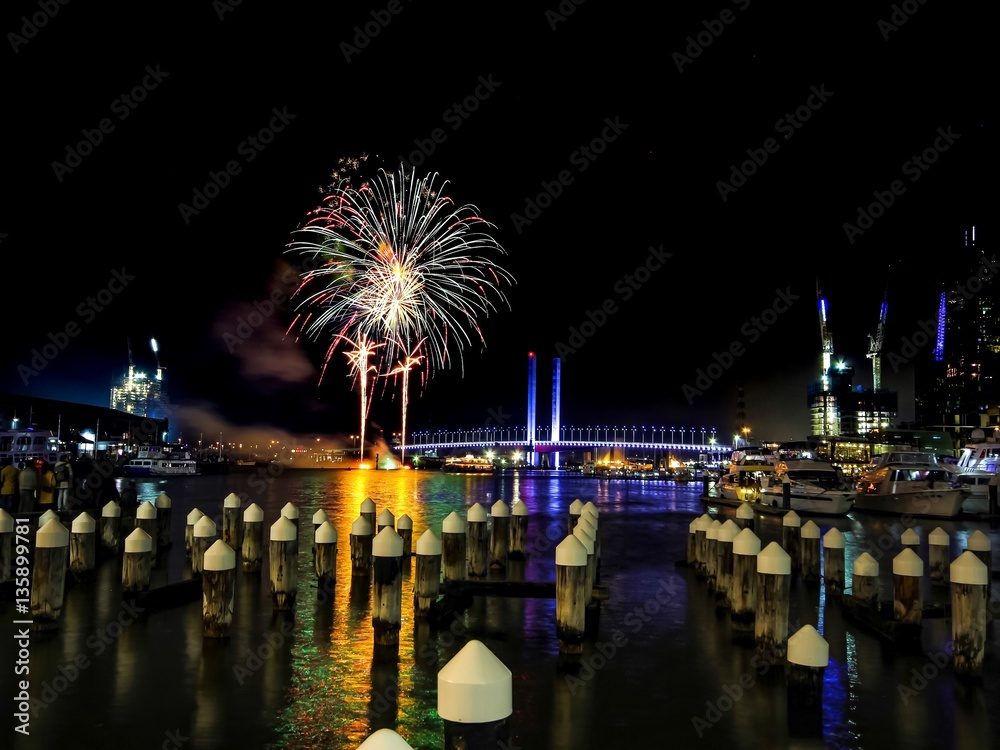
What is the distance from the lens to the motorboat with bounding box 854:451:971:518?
3659cm

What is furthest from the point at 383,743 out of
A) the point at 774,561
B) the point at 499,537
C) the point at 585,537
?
the point at 499,537

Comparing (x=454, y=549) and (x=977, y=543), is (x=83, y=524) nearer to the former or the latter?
(x=454, y=549)

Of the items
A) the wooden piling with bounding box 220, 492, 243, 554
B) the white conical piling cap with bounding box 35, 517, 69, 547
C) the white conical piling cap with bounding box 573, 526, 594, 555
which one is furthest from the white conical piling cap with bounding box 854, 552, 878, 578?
the wooden piling with bounding box 220, 492, 243, 554

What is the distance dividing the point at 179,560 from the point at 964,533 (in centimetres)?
2719

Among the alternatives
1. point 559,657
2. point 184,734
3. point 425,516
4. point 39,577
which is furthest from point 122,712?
point 425,516

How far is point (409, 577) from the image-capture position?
16500mm

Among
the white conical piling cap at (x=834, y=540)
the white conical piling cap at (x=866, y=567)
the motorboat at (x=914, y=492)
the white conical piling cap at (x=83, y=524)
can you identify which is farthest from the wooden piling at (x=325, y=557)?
the motorboat at (x=914, y=492)

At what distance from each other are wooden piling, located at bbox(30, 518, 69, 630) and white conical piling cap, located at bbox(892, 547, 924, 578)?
11313 millimetres

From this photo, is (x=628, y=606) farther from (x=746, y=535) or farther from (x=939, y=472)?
(x=939, y=472)

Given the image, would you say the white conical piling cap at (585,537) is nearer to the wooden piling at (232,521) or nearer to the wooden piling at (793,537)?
the wooden piling at (793,537)

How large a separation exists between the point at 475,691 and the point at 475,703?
63 millimetres

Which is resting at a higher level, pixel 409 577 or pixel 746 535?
pixel 746 535

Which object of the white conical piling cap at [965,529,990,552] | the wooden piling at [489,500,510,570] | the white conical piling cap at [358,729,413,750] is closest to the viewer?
the white conical piling cap at [358,729,413,750]

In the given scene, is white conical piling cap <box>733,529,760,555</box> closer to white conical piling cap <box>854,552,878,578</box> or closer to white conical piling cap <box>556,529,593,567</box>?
white conical piling cap <box>854,552,878,578</box>
